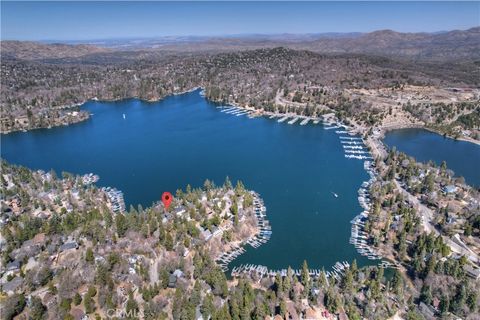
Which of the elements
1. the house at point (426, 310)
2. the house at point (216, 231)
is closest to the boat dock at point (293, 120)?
the house at point (216, 231)

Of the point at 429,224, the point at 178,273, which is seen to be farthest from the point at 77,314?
the point at 429,224

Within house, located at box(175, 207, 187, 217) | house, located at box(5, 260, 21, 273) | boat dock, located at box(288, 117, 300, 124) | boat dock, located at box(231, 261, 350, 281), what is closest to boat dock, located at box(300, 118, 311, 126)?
boat dock, located at box(288, 117, 300, 124)

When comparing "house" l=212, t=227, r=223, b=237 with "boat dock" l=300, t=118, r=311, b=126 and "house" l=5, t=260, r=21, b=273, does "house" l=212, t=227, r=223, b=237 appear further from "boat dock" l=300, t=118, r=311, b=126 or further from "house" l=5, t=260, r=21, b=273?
"boat dock" l=300, t=118, r=311, b=126

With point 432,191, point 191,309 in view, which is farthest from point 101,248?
point 432,191

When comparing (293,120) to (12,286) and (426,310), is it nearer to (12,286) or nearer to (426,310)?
(426,310)

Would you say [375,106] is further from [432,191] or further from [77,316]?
[77,316]
